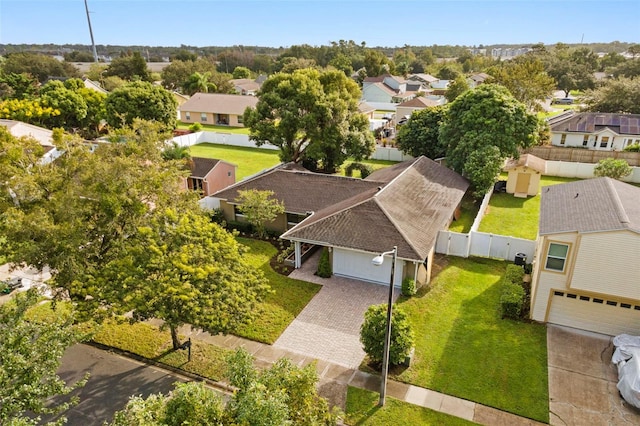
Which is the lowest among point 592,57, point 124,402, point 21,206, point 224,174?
point 124,402

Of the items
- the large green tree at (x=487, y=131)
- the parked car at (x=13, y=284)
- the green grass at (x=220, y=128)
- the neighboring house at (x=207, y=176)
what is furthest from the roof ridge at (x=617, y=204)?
the green grass at (x=220, y=128)

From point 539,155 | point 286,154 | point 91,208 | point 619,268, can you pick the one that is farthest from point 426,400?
point 539,155

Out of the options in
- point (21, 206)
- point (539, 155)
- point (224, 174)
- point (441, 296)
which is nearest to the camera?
point (21, 206)

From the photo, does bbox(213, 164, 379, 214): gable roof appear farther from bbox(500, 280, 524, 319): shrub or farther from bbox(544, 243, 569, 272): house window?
bbox(544, 243, 569, 272): house window

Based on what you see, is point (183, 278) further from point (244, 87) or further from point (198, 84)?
point (244, 87)

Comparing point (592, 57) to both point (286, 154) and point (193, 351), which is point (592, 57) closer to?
point (286, 154)

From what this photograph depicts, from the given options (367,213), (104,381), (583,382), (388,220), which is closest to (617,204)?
(583,382)

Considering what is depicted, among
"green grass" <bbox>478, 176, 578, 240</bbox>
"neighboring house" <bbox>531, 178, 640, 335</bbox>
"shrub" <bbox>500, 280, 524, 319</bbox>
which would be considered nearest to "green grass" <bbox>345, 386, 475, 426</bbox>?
"shrub" <bbox>500, 280, 524, 319</bbox>
